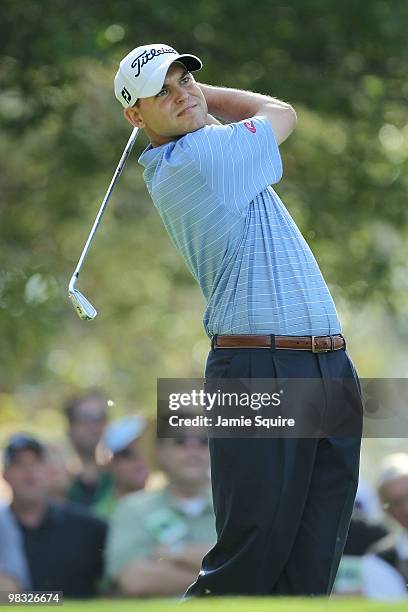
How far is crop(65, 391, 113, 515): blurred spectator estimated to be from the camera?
22.9 ft

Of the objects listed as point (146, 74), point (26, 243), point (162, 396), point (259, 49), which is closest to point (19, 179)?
point (26, 243)

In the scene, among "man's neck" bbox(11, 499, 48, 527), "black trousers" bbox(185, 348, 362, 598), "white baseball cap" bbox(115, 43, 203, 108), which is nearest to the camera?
"black trousers" bbox(185, 348, 362, 598)

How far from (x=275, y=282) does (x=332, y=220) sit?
23.3 ft

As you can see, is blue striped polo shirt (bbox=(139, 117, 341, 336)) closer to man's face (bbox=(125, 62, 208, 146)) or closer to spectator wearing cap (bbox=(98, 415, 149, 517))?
man's face (bbox=(125, 62, 208, 146))

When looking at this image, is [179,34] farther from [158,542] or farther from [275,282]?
[275,282]

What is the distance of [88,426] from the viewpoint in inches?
291

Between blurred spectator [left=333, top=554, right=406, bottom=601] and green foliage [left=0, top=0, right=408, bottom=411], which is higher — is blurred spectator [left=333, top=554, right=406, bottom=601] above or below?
below

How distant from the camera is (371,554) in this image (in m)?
6.70

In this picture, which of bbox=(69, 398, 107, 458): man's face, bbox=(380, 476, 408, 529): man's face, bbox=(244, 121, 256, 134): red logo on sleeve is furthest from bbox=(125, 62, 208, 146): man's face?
bbox=(69, 398, 107, 458): man's face

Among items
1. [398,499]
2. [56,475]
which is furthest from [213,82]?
[398,499]

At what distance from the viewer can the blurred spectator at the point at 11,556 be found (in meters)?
6.33

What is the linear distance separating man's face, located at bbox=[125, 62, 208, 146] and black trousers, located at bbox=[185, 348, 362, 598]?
0.71 m

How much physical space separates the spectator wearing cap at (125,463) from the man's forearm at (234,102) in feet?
9.51

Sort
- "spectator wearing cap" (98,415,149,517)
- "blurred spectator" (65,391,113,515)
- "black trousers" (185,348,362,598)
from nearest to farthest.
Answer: "black trousers" (185,348,362,598) → "spectator wearing cap" (98,415,149,517) → "blurred spectator" (65,391,113,515)
